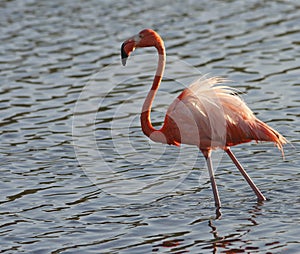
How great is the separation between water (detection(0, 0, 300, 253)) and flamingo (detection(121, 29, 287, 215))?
2.10 feet

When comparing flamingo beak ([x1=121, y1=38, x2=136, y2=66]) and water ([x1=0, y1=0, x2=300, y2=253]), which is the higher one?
flamingo beak ([x1=121, y1=38, x2=136, y2=66])

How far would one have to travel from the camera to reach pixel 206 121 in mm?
7723

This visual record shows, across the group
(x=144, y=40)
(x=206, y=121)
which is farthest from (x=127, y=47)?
(x=206, y=121)

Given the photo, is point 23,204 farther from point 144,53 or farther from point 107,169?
point 144,53

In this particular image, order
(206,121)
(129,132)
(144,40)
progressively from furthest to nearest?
(129,132), (144,40), (206,121)

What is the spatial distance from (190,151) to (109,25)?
649 cm

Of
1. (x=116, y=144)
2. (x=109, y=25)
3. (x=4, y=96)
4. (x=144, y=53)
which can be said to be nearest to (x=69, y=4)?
(x=109, y=25)

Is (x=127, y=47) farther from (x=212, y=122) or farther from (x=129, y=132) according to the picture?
(x=129, y=132)

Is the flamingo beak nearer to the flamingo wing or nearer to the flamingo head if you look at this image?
the flamingo head

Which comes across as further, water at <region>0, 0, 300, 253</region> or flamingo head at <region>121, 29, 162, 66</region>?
flamingo head at <region>121, 29, 162, 66</region>

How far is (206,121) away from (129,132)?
9.65 ft

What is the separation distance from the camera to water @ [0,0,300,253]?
7297 millimetres

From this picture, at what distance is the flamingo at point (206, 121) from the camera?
7.74 m

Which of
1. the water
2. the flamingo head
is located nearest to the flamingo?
the flamingo head
